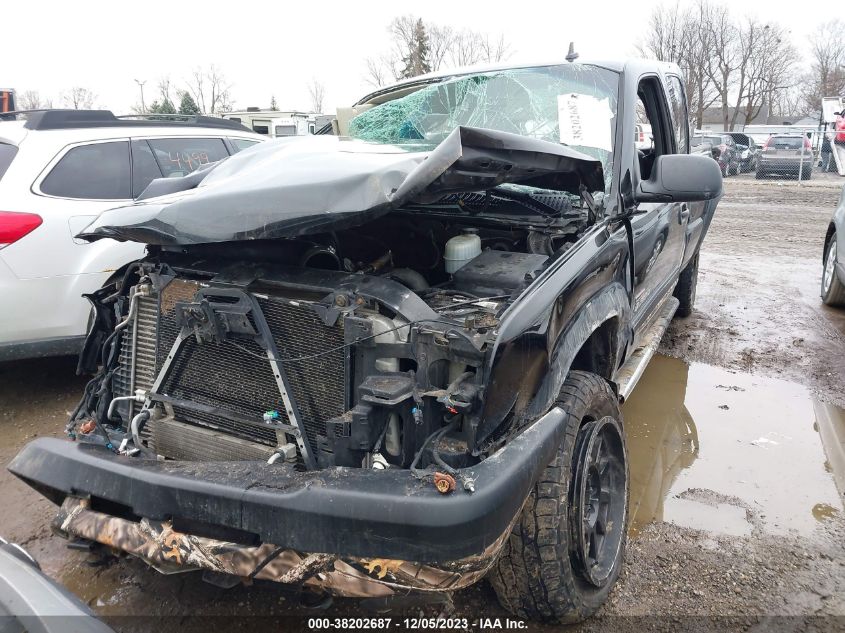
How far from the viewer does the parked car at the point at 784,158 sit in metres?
19.9

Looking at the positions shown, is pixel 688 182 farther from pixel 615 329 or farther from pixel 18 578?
pixel 18 578

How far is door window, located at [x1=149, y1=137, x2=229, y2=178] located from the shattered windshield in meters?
1.94

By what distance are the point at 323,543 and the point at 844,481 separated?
3079 millimetres

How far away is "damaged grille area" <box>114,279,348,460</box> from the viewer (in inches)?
84.1

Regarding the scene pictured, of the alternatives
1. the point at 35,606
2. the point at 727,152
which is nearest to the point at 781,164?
the point at 727,152

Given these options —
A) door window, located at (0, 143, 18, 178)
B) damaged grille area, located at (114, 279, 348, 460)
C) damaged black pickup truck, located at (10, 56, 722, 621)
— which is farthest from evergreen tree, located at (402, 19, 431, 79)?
damaged grille area, located at (114, 279, 348, 460)

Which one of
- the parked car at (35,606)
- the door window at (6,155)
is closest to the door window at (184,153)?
the door window at (6,155)

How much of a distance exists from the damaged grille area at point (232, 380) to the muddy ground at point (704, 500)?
21.1 inches

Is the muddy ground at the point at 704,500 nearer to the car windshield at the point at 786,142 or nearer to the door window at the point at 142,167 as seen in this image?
the door window at the point at 142,167

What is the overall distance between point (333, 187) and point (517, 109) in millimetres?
1503

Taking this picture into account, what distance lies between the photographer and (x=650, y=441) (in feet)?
12.8

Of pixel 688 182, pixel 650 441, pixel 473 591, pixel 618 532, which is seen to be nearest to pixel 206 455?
pixel 473 591

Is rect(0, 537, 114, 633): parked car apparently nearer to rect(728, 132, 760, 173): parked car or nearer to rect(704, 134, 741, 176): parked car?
rect(704, 134, 741, 176): parked car

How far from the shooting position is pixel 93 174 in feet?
14.2
